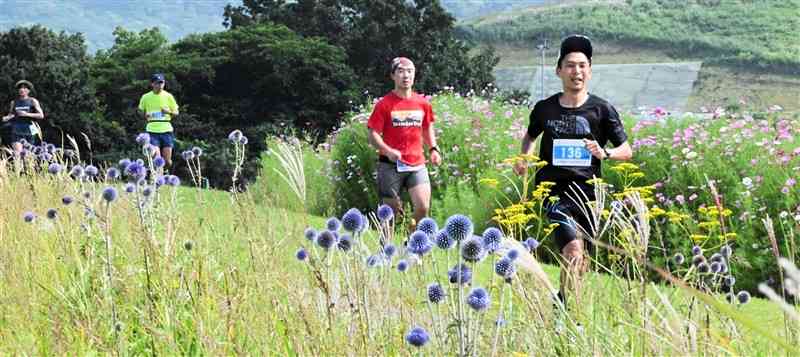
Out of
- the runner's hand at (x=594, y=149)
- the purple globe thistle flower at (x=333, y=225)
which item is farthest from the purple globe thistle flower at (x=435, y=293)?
the runner's hand at (x=594, y=149)

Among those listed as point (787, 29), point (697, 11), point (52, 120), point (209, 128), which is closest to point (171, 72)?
point (209, 128)

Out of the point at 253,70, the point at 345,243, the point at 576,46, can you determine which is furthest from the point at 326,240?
the point at 253,70

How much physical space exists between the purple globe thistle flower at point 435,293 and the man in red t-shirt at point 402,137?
4669mm

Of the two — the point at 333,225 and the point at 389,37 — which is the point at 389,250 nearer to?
the point at 333,225

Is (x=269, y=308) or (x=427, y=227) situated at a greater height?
(x=427, y=227)

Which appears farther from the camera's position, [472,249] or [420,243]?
[420,243]

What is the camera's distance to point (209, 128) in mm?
39594

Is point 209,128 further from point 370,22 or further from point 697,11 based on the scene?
point 697,11

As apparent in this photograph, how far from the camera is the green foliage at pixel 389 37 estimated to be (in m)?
44.7

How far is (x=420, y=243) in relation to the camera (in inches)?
90.0

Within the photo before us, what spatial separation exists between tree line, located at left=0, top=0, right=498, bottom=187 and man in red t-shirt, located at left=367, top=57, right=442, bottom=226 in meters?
25.2

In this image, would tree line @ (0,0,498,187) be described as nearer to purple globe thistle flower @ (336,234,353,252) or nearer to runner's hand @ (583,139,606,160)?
runner's hand @ (583,139,606,160)

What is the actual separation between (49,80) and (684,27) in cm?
8606

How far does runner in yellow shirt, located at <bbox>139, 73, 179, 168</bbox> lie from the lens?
42.6ft
